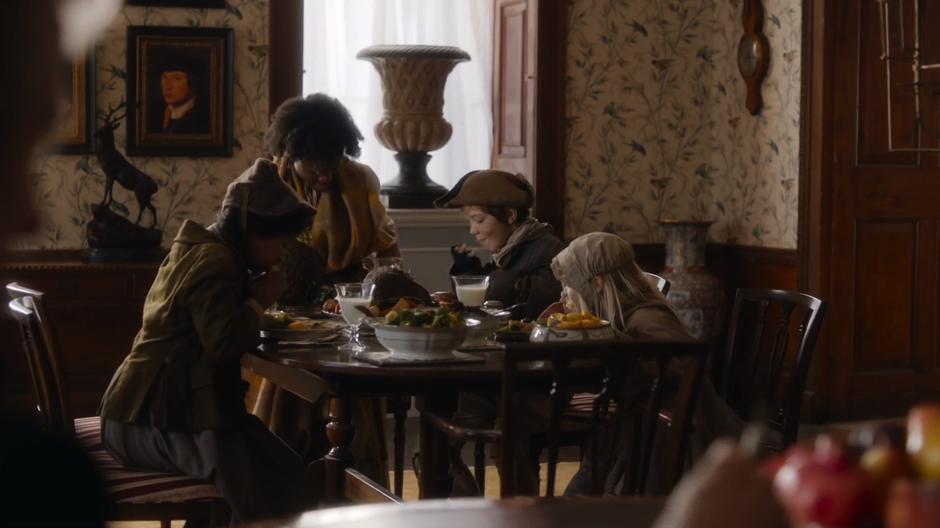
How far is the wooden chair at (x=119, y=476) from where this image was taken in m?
2.84

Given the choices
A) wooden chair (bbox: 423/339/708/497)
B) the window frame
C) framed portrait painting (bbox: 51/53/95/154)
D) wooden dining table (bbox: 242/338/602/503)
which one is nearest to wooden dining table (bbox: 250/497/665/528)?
wooden chair (bbox: 423/339/708/497)

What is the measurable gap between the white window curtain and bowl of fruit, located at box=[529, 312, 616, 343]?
12.3 ft

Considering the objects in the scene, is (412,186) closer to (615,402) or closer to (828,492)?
(615,402)

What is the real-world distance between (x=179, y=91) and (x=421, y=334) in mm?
3348

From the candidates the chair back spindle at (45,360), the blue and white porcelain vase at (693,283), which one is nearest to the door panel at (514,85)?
the blue and white porcelain vase at (693,283)

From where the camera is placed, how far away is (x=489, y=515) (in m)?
1.41

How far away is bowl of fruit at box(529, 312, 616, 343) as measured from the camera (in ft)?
9.86

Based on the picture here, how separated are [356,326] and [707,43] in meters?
4.01

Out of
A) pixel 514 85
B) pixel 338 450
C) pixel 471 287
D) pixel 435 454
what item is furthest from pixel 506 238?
pixel 514 85

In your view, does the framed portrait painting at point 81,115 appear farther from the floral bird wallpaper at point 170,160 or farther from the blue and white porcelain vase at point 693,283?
the blue and white porcelain vase at point 693,283

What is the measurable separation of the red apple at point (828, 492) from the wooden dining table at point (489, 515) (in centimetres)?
42

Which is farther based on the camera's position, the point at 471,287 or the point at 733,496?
the point at 471,287

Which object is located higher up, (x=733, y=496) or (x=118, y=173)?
(x=118, y=173)

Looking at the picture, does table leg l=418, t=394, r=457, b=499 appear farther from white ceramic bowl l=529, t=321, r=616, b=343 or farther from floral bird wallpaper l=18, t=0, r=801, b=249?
floral bird wallpaper l=18, t=0, r=801, b=249
